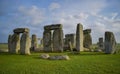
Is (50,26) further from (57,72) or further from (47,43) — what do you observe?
(57,72)

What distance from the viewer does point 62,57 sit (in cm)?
1622

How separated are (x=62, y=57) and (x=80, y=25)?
13.8 meters

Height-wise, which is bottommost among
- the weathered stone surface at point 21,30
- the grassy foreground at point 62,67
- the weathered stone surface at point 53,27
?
Answer: the grassy foreground at point 62,67

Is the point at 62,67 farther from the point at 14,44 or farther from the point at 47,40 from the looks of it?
the point at 47,40

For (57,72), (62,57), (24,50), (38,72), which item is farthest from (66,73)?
(24,50)

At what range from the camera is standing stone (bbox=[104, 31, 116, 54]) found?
74.8ft

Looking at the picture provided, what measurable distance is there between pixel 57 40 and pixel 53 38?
0.85 m

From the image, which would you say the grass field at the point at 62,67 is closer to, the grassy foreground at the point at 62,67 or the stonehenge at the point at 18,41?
the grassy foreground at the point at 62,67

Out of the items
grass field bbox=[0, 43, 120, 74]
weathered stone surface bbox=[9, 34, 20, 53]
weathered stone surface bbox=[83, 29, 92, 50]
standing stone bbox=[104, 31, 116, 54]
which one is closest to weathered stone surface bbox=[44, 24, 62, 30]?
weathered stone surface bbox=[9, 34, 20, 53]

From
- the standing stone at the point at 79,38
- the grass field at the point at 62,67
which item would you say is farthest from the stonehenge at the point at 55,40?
the grass field at the point at 62,67

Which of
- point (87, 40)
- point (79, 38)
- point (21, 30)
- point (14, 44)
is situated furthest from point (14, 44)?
point (87, 40)

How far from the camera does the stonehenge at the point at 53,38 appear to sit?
2903 centimetres

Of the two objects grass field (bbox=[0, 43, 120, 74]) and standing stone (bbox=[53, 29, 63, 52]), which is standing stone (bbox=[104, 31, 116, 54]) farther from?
grass field (bbox=[0, 43, 120, 74])

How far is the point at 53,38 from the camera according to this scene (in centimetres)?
2984
